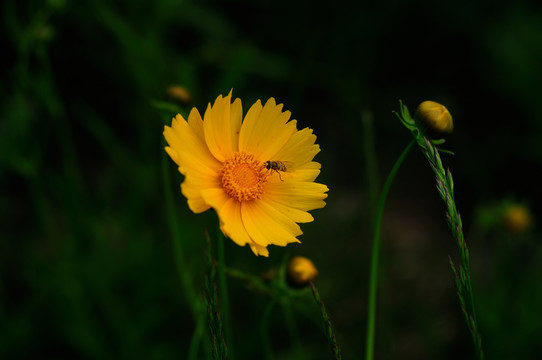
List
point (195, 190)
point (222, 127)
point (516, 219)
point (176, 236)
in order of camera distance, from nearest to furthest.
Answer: point (195, 190) → point (222, 127) → point (176, 236) → point (516, 219)

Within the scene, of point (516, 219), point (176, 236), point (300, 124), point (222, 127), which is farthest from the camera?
point (300, 124)

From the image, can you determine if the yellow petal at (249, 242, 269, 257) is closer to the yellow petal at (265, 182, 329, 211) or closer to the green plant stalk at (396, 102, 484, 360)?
the yellow petal at (265, 182, 329, 211)

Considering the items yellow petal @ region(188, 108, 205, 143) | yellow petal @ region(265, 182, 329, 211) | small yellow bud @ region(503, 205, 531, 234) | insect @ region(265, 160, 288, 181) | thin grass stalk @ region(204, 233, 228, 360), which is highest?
small yellow bud @ region(503, 205, 531, 234)

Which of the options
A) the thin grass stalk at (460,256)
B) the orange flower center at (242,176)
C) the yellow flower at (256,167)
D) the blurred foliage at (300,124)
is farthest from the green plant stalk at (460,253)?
the blurred foliage at (300,124)

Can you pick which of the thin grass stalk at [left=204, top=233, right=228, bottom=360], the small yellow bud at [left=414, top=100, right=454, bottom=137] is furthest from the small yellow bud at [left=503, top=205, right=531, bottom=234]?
the thin grass stalk at [left=204, top=233, right=228, bottom=360]

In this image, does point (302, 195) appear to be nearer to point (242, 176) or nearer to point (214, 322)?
point (242, 176)

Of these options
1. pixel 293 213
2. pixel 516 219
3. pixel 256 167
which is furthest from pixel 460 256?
pixel 516 219

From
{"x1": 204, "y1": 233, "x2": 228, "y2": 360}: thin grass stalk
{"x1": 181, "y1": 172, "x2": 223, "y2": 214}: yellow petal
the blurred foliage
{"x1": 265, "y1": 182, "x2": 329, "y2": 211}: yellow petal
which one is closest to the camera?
{"x1": 204, "y1": 233, "x2": 228, "y2": 360}: thin grass stalk
